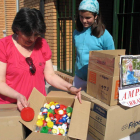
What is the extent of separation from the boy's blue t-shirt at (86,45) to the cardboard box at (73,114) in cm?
58

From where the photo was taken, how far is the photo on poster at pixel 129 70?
1400 mm

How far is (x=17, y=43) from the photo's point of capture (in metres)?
1.70

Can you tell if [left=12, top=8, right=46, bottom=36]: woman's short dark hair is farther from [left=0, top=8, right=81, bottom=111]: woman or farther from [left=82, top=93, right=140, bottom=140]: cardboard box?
[left=82, top=93, right=140, bottom=140]: cardboard box

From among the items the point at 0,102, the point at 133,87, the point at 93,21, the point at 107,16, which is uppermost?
the point at 107,16

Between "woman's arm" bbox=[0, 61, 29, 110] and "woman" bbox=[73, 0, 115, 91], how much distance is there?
3.20ft

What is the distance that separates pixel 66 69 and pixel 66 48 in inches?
23.2

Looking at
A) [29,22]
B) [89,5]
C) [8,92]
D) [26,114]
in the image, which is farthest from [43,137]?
[89,5]

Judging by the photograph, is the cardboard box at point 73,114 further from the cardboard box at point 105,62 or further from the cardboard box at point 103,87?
the cardboard box at point 105,62

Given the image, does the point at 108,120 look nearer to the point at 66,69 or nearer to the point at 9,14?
the point at 66,69

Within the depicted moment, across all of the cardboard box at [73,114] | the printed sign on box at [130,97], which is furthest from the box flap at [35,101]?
the printed sign on box at [130,97]

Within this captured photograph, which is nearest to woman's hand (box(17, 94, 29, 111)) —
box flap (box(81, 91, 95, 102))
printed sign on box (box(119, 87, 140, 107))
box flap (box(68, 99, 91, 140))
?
box flap (box(68, 99, 91, 140))

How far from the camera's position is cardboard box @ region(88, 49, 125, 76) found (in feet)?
4.52

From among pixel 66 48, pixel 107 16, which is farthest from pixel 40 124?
pixel 107 16

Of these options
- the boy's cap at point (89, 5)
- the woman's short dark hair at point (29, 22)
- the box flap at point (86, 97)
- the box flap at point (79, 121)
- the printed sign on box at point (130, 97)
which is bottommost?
the box flap at point (79, 121)
